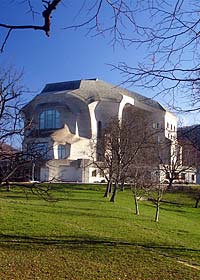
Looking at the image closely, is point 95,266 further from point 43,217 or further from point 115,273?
point 43,217

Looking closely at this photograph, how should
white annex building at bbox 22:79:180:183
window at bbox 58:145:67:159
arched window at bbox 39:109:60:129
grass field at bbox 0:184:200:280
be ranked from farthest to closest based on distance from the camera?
1. arched window at bbox 39:109:60:129
2. window at bbox 58:145:67:159
3. white annex building at bbox 22:79:180:183
4. grass field at bbox 0:184:200:280

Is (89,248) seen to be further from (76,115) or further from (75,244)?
(76,115)

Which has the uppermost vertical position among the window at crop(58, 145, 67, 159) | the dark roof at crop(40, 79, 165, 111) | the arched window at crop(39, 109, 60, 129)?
the dark roof at crop(40, 79, 165, 111)

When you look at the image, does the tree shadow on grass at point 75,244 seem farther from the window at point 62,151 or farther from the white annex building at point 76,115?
the window at point 62,151

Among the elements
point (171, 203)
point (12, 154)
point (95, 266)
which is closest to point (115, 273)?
point (95, 266)

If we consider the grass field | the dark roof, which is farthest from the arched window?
the grass field

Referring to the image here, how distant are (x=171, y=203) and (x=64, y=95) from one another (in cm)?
4585

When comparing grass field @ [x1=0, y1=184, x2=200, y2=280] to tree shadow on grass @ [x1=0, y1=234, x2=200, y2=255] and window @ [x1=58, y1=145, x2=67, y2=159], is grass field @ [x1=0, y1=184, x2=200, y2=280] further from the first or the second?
window @ [x1=58, y1=145, x2=67, y2=159]

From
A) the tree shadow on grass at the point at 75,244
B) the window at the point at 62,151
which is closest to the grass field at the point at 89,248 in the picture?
the tree shadow on grass at the point at 75,244

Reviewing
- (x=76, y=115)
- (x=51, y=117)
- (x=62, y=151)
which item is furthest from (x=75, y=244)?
(x=76, y=115)

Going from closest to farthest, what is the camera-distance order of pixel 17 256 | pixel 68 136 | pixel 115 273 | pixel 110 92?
pixel 115 273 → pixel 17 256 → pixel 68 136 → pixel 110 92

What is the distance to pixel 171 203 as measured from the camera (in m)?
40.2

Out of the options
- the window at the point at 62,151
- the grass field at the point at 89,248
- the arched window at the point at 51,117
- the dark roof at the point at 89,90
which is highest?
the dark roof at the point at 89,90

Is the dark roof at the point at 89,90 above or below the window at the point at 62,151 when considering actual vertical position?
above
